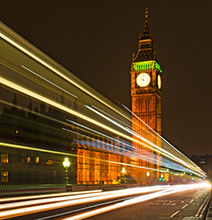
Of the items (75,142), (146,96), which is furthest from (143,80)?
(75,142)

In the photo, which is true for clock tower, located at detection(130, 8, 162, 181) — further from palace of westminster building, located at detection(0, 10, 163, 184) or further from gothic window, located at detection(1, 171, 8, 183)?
gothic window, located at detection(1, 171, 8, 183)

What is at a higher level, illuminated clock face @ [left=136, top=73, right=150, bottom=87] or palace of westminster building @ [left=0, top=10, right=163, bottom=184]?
illuminated clock face @ [left=136, top=73, right=150, bottom=87]

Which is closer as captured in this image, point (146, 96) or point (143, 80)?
point (146, 96)

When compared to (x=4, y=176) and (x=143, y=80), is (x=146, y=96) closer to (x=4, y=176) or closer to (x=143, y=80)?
(x=143, y=80)

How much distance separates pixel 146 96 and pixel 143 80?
5056mm

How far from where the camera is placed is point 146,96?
98.4 m

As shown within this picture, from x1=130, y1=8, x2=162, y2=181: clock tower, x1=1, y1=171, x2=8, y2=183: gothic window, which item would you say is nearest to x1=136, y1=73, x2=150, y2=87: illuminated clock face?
x1=130, y1=8, x2=162, y2=181: clock tower

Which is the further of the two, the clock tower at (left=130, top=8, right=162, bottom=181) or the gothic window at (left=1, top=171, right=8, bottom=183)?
the clock tower at (left=130, top=8, right=162, bottom=181)

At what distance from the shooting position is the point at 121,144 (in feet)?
252

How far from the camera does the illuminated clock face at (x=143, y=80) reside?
99688 millimetres

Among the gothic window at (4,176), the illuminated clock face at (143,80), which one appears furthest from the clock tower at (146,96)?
the gothic window at (4,176)

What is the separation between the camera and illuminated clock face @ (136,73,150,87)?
9969 cm

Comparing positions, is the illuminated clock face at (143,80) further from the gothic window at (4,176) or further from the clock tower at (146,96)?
the gothic window at (4,176)

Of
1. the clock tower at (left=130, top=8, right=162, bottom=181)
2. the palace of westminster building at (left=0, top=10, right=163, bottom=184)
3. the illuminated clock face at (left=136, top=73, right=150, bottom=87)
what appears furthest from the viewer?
the illuminated clock face at (left=136, top=73, right=150, bottom=87)
